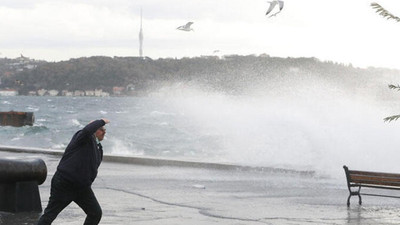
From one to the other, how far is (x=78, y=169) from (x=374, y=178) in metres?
6.14

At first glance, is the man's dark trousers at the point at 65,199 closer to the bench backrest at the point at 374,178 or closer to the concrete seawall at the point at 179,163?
the bench backrest at the point at 374,178

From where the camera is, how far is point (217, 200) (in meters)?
13.7

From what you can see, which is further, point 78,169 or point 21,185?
point 21,185

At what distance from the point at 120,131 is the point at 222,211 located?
61.8 m

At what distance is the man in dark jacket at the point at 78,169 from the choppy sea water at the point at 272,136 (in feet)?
35.2

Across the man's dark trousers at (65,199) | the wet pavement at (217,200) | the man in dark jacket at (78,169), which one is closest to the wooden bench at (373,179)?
→ the wet pavement at (217,200)

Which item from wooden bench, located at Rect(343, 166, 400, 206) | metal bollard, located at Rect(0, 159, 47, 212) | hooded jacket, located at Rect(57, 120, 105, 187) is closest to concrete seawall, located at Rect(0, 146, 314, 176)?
wooden bench, located at Rect(343, 166, 400, 206)

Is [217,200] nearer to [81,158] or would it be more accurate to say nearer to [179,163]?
[81,158]

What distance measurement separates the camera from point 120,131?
73.6m

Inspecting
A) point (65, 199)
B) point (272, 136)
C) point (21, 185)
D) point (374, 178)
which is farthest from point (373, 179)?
point (272, 136)

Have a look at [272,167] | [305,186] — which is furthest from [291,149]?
[305,186]

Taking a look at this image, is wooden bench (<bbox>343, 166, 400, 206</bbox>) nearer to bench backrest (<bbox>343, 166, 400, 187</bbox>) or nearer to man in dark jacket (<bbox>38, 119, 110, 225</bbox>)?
bench backrest (<bbox>343, 166, 400, 187</bbox>)

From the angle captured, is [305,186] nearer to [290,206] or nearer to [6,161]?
[290,206]

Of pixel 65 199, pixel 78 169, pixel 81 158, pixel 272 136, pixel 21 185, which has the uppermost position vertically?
pixel 81 158
